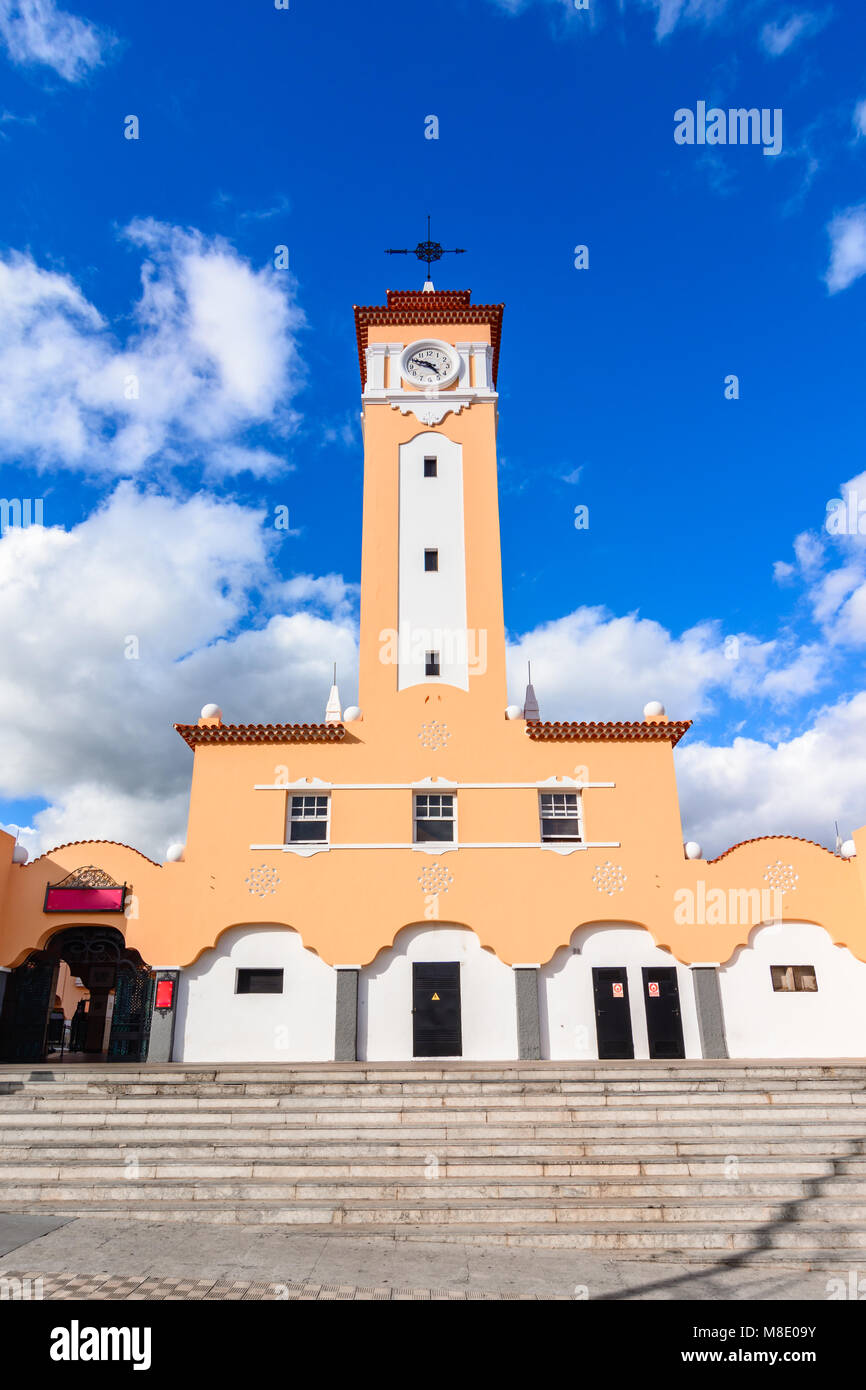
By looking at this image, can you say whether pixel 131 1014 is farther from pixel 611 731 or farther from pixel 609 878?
pixel 611 731

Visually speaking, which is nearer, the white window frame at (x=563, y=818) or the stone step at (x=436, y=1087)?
the stone step at (x=436, y=1087)

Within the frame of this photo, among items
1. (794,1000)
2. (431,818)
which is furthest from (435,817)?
(794,1000)

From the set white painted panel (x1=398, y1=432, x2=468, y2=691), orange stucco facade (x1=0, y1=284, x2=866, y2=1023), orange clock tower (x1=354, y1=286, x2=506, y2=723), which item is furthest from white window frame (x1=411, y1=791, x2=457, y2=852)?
white painted panel (x1=398, y1=432, x2=468, y2=691)

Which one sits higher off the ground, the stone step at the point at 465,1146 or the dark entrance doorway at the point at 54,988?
the dark entrance doorway at the point at 54,988

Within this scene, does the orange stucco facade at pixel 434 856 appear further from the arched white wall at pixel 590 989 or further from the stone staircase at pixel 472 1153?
the stone staircase at pixel 472 1153

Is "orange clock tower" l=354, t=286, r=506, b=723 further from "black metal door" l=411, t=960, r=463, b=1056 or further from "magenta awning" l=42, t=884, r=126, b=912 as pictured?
"magenta awning" l=42, t=884, r=126, b=912

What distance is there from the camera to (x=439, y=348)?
2509 cm

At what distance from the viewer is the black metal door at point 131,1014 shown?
18531 millimetres

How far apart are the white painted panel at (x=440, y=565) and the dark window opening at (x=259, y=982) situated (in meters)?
7.72

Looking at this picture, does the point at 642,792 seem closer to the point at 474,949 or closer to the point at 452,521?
the point at 474,949

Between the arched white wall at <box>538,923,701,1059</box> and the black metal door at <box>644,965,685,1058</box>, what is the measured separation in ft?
0.36

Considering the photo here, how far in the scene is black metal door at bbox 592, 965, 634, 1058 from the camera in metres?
18.2

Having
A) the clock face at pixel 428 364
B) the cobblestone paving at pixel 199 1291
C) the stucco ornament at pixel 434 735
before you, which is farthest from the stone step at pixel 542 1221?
the clock face at pixel 428 364
